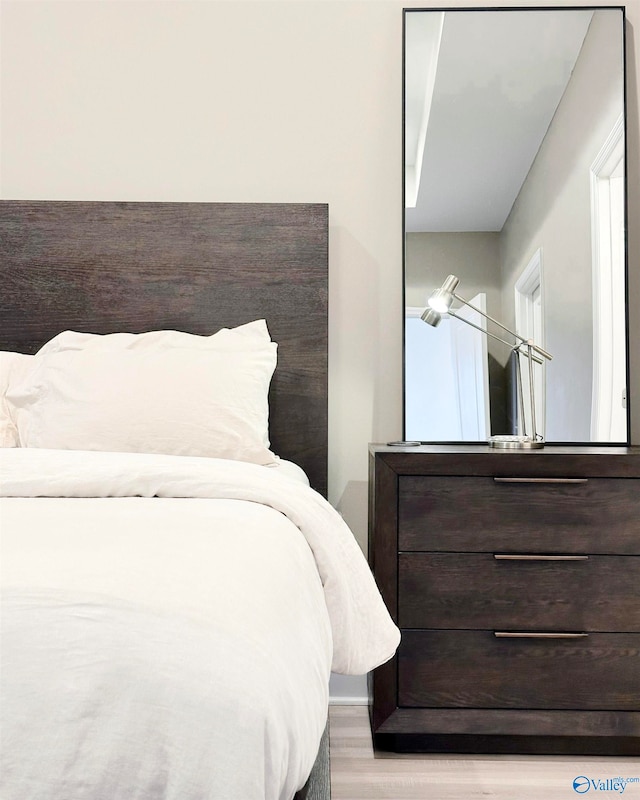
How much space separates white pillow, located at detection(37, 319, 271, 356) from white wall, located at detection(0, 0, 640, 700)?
13.4 inches

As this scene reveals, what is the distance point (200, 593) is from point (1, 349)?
1812 millimetres

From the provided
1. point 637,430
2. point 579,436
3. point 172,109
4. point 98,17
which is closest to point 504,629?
point 579,436

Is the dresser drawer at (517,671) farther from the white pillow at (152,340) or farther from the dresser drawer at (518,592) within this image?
the white pillow at (152,340)

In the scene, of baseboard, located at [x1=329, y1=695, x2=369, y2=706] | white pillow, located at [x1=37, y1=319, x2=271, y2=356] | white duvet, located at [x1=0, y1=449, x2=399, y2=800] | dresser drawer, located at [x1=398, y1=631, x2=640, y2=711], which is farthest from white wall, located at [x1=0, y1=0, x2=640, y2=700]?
white duvet, located at [x1=0, y1=449, x2=399, y2=800]

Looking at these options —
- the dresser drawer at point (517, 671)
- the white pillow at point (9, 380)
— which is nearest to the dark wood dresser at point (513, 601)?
the dresser drawer at point (517, 671)

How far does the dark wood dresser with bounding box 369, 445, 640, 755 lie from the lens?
5.94ft

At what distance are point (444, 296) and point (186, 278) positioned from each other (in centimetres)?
77

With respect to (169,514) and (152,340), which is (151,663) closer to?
(169,514)

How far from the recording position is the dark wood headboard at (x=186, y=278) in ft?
7.44

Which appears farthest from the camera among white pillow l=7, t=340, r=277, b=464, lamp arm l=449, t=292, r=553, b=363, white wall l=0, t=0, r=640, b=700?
white wall l=0, t=0, r=640, b=700

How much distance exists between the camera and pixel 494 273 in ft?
7.66

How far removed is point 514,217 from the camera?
2.34 meters

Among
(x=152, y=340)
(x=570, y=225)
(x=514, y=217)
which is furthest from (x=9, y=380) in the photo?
(x=570, y=225)

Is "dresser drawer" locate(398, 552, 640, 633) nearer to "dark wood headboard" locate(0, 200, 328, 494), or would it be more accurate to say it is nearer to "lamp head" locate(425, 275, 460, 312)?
"dark wood headboard" locate(0, 200, 328, 494)
